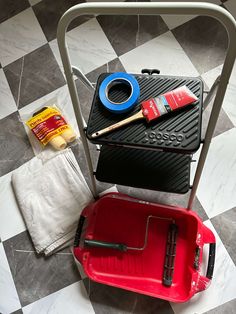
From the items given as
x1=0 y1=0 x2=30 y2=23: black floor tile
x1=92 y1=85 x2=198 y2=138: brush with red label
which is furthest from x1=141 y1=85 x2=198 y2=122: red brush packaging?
x1=0 y1=0 x2=30 y2=23: black floor tile

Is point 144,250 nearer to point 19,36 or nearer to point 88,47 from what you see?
point 88,47

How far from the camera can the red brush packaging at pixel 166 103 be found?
28.4 inches

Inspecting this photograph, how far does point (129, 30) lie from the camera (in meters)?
1.39

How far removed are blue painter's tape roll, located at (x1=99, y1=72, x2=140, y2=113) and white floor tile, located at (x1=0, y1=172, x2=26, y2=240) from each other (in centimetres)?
62

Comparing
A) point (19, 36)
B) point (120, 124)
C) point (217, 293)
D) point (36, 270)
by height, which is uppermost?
point (19, 36)

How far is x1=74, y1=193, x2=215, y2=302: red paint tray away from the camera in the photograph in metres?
0.95

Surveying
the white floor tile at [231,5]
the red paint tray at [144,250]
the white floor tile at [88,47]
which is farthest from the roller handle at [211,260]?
the white floor tile at [231,5]

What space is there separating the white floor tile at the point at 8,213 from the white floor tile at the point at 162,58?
64 centimetres

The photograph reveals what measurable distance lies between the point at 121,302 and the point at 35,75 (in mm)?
919

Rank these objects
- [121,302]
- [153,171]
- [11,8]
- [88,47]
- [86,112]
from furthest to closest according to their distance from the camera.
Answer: [11,8]
[88,47]
[86,112]
[121,302]
[153,171]

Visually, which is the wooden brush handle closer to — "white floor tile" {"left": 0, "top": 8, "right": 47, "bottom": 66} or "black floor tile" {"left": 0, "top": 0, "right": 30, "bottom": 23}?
"white floor tile" {"left": 0, "top": 8, "right": 47, "bottom": 66}

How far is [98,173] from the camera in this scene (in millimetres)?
924

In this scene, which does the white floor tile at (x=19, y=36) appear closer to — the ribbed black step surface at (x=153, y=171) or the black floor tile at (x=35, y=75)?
the black floor tile at (x=35, y=75)

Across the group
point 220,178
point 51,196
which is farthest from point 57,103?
point 220,178
